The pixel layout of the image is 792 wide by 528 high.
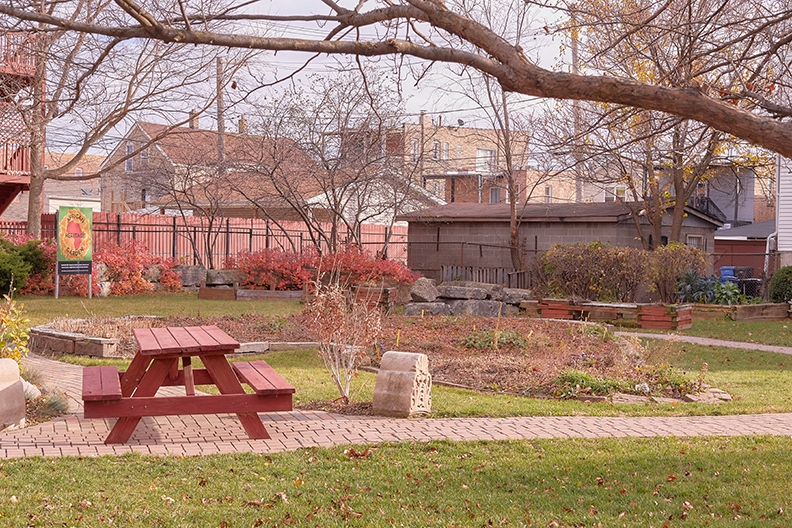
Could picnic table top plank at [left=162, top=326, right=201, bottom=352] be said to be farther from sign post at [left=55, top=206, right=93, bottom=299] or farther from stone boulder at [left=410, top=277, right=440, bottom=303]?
sign post at [left=55, top=206, right=93, bottom=299]

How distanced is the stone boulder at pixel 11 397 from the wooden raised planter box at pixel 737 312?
1477 cm

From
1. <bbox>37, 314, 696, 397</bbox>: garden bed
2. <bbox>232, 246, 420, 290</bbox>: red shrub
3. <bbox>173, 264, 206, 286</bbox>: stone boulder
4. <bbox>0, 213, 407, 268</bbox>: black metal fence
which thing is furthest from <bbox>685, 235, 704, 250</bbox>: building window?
<bbox>173, 264, 206, 286</bbox>: stone boulder

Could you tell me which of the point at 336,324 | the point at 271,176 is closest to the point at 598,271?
the point at 271,176

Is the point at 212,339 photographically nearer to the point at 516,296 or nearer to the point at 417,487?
the point at 417,487

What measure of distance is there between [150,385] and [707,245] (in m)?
21.9

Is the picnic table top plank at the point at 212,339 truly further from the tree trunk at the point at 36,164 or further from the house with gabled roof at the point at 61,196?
the house with gabled roof at the point at 61,196

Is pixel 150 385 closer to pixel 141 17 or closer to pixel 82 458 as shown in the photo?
pixel 82 458

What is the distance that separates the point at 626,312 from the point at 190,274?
1284cm

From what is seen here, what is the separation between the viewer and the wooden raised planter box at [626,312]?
15359 mm

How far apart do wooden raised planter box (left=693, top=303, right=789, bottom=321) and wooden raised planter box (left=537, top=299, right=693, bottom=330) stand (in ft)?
1.79

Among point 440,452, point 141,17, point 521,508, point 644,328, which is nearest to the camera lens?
point 521,508

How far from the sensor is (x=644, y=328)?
50.3ft

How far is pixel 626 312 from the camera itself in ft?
51.9

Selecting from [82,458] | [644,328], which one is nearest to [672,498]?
[82,458]
